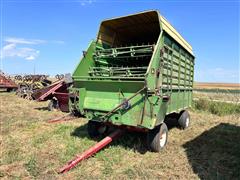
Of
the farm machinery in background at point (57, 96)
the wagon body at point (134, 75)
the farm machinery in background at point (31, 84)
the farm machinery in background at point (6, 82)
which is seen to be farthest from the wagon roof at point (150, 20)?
the farm machinery in background at point (6, 82)

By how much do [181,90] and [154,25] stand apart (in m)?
1.90

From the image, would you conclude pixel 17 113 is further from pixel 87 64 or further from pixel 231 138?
pixel 231 138

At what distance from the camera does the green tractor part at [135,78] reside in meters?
5.07

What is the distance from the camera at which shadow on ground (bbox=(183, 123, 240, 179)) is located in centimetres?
462

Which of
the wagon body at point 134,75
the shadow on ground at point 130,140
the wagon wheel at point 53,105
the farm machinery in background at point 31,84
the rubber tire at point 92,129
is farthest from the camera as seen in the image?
the farm machinery in background at point 31,84

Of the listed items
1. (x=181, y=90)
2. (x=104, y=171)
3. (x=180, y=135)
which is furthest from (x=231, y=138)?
(x=104, y=171)

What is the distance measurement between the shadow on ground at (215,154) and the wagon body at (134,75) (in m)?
1.02

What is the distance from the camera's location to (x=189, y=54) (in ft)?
25.7

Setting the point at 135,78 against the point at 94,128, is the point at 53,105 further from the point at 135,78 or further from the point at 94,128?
the point at 135,78

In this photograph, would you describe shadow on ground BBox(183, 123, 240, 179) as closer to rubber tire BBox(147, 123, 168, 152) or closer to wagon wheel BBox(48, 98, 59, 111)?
rubber tire BBox(147, 123, 168, 152)

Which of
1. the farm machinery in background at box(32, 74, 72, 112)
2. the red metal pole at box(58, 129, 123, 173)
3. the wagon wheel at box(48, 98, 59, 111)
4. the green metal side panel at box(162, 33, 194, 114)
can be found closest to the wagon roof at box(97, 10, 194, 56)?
the green metal side panel at box(162, 33, 194, 114)

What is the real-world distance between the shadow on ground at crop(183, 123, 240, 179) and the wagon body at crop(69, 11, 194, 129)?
3.35 ft

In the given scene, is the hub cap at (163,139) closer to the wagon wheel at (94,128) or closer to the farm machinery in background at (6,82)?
the wagon wheel at (94,128)

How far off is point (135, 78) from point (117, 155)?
5.28 ft
